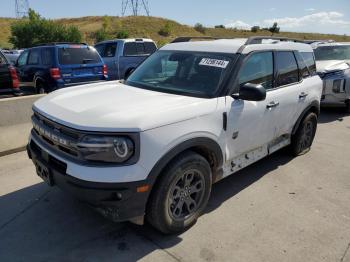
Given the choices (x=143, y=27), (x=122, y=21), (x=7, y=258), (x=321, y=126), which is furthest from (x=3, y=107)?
(x=122, y=21)

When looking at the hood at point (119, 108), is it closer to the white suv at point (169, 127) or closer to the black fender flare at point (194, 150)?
the white suv at point (169, 127)

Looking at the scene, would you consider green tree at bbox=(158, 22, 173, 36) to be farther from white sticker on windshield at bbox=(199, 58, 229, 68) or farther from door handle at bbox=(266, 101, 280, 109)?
white sticker on windshield at bbox=(199, 58, 229, 68)

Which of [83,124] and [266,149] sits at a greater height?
[83,124]

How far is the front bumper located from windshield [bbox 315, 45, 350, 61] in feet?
29.4

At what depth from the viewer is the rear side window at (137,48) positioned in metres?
11.5

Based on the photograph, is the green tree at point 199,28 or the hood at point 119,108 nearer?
the hood at point 119,108

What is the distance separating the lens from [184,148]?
3.01 m

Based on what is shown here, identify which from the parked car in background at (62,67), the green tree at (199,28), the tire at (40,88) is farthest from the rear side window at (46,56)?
the green tree at (199,28)

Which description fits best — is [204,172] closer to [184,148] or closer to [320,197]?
[184,148]

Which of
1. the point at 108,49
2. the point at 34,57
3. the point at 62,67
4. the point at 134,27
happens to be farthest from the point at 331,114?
the point at 134,27

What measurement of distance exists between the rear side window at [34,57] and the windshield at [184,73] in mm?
6337

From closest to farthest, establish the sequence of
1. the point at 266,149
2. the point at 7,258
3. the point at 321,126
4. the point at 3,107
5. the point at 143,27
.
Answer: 1. the point at 7,258
2. the point at 266,149
3. the point at 3,107
4. the point at 321,126
5. the point at 143,27

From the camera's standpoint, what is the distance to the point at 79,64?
360 inches

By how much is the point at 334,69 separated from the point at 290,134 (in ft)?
15.3
